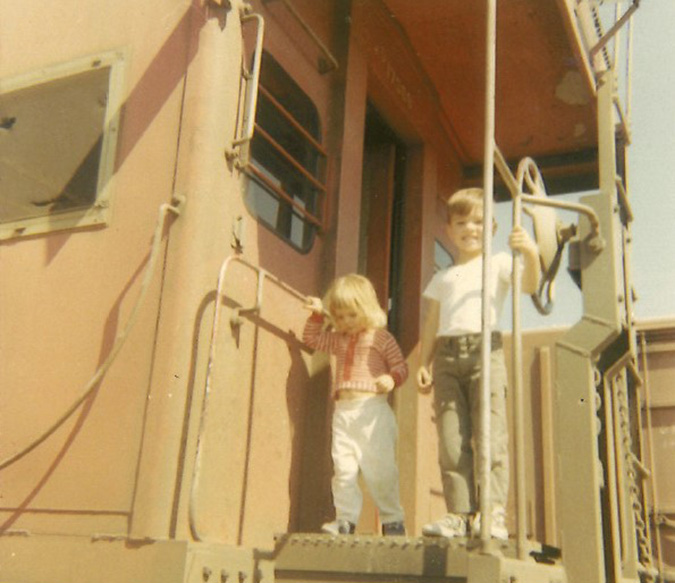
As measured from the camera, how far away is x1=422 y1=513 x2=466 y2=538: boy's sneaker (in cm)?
268

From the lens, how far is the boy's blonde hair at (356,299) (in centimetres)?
333

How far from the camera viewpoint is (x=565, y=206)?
3.10 m

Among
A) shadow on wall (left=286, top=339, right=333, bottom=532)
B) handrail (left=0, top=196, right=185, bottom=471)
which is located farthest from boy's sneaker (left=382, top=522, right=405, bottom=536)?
handrail (left=0, top=196, right=185, bottom=471)

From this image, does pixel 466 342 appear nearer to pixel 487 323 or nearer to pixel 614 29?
pixel 487 323

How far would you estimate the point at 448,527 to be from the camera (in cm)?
274

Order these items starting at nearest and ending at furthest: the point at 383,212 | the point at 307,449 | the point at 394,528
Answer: the point at 394,528 < the point at 307,449 < the point at 383,212

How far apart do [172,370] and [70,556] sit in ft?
2.15

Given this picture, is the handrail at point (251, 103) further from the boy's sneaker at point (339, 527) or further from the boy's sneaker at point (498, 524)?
the boy's sneaker at point (498, 524)

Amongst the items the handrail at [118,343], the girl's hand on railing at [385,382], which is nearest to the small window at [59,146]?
the handrail at [118,343]

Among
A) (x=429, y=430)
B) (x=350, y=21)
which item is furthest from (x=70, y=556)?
(x=350, y=21)

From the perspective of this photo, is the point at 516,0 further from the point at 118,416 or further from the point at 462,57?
the point at 118,416

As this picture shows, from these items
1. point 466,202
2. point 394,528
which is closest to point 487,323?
point 466,202

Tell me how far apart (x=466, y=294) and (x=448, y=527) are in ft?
3.04

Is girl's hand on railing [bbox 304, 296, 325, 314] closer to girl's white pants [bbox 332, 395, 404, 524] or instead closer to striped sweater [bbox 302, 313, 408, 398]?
striped sweater [bbox 302, 313, 408, 398]
